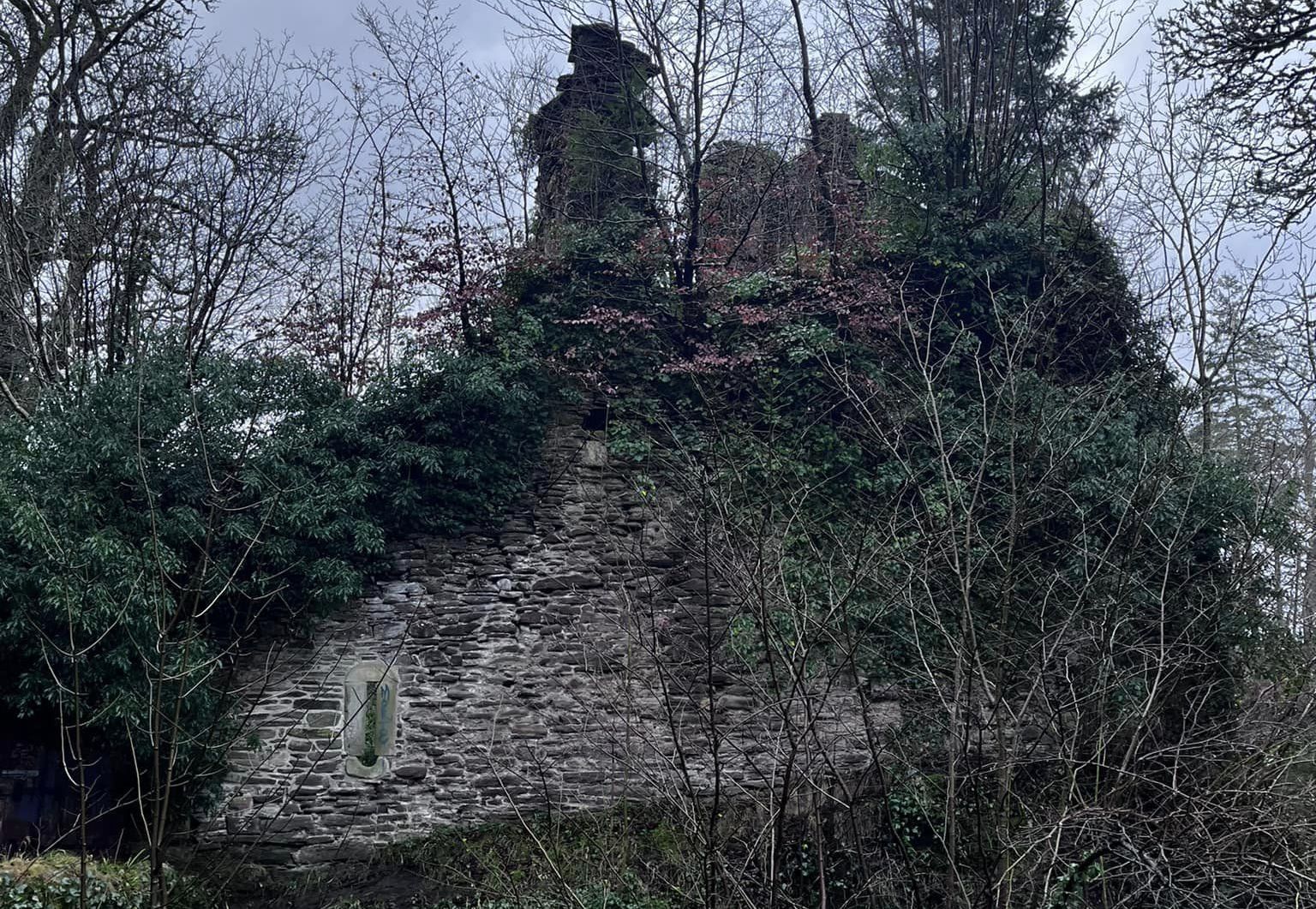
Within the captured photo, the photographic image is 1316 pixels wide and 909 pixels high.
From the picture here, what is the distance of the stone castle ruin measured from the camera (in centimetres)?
860

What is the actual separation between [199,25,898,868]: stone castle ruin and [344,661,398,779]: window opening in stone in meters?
0.01

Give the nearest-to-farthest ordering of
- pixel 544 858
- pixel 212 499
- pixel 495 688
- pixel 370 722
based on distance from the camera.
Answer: pixel 544 858 < pixel 212 499 < pixel 370 722 < pixel 495 688

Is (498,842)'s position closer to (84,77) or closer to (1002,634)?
(1002,634)

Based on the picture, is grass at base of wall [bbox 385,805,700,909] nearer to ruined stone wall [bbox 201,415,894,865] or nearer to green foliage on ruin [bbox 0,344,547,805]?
ruined stone wall [bbox 201,415,894,865]

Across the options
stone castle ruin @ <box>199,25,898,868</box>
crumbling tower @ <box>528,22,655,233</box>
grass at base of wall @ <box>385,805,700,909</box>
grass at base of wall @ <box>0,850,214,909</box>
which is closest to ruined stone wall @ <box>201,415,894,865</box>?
stone castle ruin @ <box>199,25,898,868</box>

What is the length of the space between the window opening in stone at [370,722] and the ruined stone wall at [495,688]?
0.06m

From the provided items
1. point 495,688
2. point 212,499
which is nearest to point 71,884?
point 212,499

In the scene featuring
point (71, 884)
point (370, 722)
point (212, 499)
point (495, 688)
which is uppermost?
point (212, 499)

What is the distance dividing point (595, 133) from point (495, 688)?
656cm

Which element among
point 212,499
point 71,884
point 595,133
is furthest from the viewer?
point 595,133

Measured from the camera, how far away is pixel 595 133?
39.6 feet

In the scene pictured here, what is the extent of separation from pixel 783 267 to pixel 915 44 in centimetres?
454

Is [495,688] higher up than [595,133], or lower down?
lower down

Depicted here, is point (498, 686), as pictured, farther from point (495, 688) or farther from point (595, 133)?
point (595, 133)
